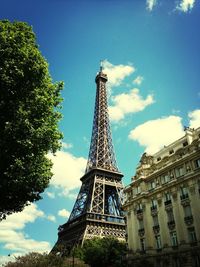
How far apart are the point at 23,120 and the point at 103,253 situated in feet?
116

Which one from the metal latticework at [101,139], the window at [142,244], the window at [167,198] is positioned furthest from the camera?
the metal latticework at [101,139]

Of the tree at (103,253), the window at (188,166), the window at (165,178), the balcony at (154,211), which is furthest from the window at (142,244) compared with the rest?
the window at (188,166)

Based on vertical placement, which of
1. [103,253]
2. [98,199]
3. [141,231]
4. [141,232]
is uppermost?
[98,199]

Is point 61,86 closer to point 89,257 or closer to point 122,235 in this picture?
point 89,257

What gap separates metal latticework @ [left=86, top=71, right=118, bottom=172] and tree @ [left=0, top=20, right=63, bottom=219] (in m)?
54.1

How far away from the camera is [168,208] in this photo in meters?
31.5

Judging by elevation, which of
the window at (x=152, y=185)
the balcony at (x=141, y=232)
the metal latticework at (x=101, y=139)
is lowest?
the balcony at (x=141, y=232)

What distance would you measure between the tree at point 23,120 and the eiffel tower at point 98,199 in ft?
120

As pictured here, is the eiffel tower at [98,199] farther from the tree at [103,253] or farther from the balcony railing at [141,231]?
the balcony railing at [141,231]

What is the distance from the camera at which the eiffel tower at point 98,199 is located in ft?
187

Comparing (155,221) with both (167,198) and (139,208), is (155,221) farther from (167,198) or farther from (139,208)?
(139,208)

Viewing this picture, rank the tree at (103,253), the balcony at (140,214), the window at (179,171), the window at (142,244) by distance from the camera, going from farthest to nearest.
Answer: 1. the tree at (103,253)
2. the balcony at (140,214)
3. the window at (142,244)
4. the window at (179,171)

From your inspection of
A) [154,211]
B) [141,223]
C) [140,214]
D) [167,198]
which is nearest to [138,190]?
[140,214]

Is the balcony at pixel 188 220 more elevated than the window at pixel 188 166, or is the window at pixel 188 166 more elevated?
the window at pixel 188 166
